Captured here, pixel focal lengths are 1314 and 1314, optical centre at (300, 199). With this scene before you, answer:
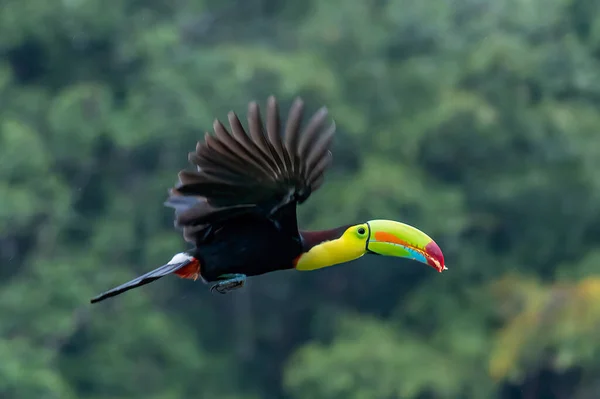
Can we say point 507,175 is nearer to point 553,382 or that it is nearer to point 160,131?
point 553,382

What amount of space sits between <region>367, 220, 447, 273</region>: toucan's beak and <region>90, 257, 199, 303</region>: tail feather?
2.13 feet

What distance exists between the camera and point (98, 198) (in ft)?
59.0

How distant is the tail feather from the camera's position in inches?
171

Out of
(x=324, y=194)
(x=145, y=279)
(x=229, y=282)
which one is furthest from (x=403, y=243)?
(x=324, y=194)

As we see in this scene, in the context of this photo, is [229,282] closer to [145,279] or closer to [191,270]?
[191,270]

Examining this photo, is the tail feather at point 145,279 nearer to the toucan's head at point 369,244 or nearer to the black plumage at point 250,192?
the black plumage at point 250,192

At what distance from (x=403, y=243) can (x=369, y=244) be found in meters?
0.12

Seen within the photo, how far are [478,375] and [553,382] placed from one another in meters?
1.06

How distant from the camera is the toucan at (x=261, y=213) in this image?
4258mm

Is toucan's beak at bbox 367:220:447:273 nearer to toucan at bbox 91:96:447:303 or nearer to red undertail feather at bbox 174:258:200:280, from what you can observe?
toucan at bbox 91:96:447:303

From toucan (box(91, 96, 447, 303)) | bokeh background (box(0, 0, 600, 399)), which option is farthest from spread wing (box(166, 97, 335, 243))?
bokeh background (box(0, 0, 600, 399))

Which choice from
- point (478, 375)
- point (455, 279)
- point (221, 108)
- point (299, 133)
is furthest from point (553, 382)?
point (299, 133)

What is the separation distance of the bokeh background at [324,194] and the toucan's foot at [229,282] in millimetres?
10842

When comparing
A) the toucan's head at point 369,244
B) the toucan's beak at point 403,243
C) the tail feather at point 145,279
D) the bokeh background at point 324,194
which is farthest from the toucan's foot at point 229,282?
the bokeh background at point 324,194
